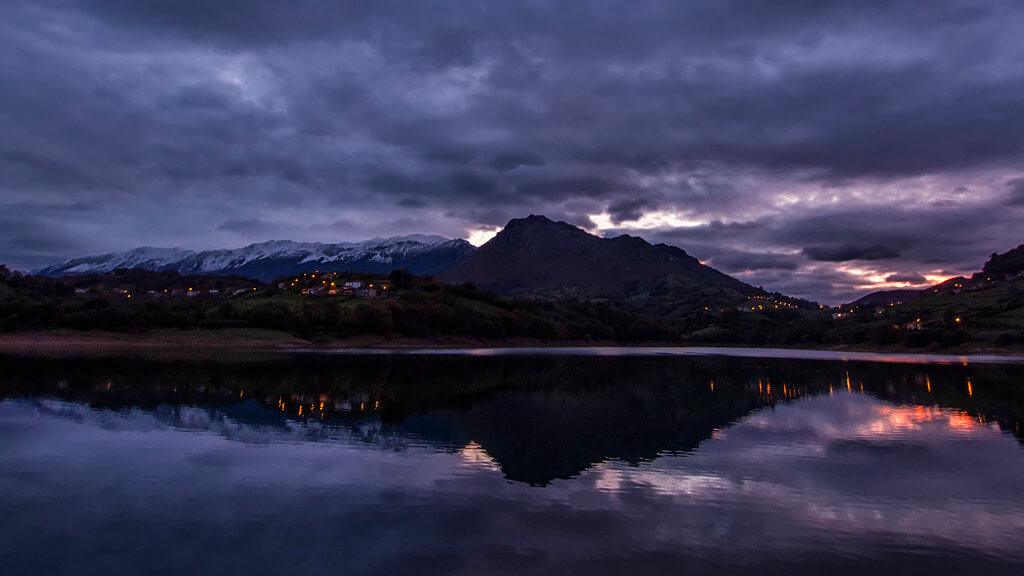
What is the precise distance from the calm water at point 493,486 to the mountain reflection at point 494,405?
326mm

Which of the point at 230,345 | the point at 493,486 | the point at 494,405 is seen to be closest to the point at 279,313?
the point at 230,345

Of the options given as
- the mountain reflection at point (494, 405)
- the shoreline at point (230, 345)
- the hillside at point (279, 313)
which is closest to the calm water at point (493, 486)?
the mountain reflection at point (494, 405)

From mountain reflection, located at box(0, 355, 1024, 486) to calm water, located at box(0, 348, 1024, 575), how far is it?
326mm

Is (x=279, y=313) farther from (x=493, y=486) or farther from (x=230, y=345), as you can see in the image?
(x=493, y=486)

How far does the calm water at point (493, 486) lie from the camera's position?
13.9m

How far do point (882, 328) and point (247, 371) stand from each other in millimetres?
184394

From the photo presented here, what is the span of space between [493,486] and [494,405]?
2147 cm

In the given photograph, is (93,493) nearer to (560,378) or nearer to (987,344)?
(560,378)

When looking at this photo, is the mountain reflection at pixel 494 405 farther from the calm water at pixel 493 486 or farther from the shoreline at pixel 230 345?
the shoreline at pixel 230 345

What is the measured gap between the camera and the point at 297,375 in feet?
202

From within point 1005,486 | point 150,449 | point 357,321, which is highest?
point 357,321

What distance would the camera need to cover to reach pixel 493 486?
798 inches

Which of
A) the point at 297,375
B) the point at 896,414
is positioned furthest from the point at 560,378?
the point at 896,414

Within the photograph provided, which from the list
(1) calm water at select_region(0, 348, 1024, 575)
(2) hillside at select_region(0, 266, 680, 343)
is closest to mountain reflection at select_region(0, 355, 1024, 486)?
(1) calm water at select_region(0, 348, 1024, 575)
